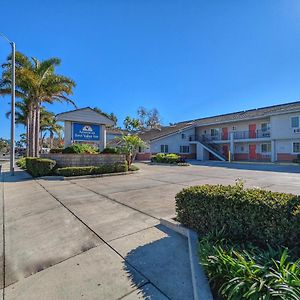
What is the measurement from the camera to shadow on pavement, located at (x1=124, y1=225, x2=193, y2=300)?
2635 millimetres

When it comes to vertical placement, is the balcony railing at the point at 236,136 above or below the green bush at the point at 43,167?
above

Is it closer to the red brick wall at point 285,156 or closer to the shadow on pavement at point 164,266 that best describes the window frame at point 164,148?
the red brick wall at point 285,156

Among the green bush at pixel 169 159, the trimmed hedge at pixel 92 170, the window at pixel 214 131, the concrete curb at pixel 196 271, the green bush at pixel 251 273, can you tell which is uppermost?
the window at pixel 214 131

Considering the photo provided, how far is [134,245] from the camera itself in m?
3.87

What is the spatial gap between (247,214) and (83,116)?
1536cm

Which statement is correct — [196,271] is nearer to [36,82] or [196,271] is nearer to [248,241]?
[248,241]

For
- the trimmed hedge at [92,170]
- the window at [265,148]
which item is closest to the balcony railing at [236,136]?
the window at [265,148]

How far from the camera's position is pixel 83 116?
16562mm

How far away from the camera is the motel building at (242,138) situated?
992 inches

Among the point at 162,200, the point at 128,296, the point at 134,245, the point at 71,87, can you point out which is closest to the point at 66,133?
the point at 71,87

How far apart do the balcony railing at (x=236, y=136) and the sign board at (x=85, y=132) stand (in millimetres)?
21336

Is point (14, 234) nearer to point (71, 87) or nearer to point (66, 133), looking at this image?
point (66, 133)

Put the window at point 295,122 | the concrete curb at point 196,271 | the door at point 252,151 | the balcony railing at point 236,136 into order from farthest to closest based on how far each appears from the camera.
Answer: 1. the door at point 252,151
2. the balcony railing at point 236,136
3. the window at point 295,122
4. the concrete curb at point 196,271

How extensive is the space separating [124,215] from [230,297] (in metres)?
3.80
